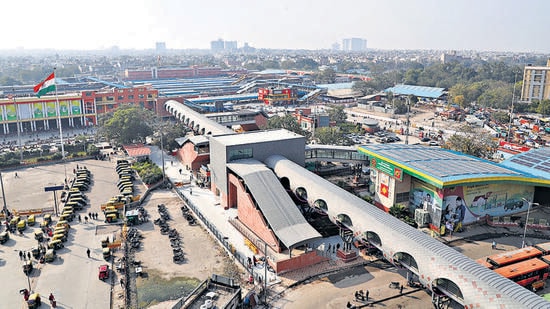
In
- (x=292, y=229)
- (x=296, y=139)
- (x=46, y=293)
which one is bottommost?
(x=46, y=293)

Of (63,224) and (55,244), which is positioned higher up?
(63,224)

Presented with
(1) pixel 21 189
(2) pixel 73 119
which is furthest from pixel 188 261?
(2) pixel 73 119

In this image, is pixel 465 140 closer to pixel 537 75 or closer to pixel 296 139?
pixel 296 139

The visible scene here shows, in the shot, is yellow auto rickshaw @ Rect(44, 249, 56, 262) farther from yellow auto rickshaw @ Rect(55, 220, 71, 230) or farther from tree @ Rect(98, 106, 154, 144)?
tree @ Rect(98, 106, 154, 144)

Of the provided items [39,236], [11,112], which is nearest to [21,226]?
[39,236]

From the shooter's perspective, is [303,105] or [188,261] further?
[303,105]

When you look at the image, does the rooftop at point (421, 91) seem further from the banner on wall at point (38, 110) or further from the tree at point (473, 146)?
the banner on wall at point (38, 110)

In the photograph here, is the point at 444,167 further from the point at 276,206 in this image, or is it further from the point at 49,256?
the point at 49,256

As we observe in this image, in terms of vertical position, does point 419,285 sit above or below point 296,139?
below
